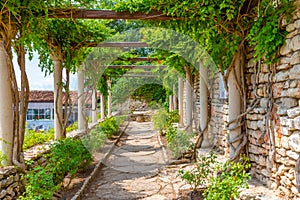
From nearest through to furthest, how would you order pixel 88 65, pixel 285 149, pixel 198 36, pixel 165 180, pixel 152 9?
1. pixel 285 149
2. pixel 152 9
3. pixel 198 36
4. pixel 165 180
5. pixel 88 65

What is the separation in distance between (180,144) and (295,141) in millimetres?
3742

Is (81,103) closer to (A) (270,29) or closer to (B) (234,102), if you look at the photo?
(B) (234,102)

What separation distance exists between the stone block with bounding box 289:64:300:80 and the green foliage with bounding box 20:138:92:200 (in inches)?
110

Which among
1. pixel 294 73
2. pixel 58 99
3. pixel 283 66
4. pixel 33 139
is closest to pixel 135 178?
pixel 33 139

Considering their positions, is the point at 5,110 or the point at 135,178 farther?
the point at 135,178

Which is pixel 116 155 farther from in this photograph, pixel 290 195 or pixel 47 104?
pixel 47 104

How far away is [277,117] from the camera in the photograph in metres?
2.97

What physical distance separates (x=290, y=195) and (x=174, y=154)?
142 inches

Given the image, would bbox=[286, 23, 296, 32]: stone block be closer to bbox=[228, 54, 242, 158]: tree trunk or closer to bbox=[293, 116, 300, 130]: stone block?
bbox=[293, 116, 300, 130]: stone block

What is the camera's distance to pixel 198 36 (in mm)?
4270

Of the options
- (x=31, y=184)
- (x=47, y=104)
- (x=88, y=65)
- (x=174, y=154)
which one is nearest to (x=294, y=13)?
(x=31, y=184)

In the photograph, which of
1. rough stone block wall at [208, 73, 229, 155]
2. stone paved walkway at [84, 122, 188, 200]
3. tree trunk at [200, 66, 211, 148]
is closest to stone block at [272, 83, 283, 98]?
rough stone block wall at [208, 73, 229, 155]

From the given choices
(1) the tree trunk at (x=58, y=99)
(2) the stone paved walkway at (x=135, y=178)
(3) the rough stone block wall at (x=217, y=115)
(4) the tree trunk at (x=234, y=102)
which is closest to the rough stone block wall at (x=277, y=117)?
(4) the tree trunk at (x=234, y=102)

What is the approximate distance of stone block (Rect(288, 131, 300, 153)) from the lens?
2505 millimetres
